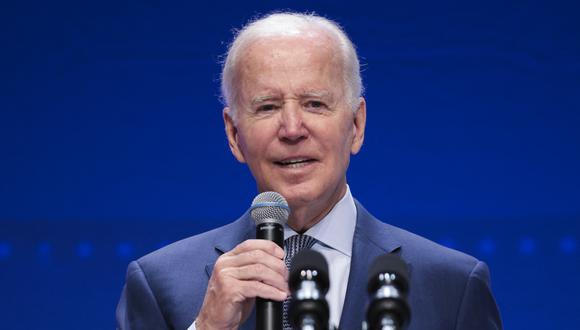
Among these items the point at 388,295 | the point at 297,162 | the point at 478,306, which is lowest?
the point at 388,295

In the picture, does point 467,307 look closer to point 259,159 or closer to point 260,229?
point 259,159

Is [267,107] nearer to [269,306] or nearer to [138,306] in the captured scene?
[138,306]

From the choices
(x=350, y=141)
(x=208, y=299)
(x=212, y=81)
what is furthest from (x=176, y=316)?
(x=212, y=81)

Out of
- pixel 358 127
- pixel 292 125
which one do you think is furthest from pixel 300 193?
pixel 358 127

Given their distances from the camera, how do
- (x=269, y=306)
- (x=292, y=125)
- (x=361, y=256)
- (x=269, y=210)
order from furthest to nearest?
(x=361, y=256) < (x=292, y=125) < (x=269, y=210) < (x=269, y=306)

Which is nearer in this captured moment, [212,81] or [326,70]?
[326,70]

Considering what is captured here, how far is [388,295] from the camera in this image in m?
1.18

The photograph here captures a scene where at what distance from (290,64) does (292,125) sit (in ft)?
0.49

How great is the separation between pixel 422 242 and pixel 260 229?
70 cm

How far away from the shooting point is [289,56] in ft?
6.45

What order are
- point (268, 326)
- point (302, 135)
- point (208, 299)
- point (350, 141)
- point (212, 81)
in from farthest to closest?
point (212, 81) → point (350, 141) → point (302, 135) → point (208, 299) → point (268, 326)

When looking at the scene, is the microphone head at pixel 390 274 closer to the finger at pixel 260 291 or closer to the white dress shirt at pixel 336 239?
the finger at pixel 260 291

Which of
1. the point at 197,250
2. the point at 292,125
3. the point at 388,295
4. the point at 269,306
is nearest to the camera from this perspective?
the point at 388,295

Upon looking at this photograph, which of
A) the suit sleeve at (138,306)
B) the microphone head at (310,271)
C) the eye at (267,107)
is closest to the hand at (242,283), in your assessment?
the microphone head at (310,271)
